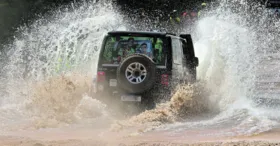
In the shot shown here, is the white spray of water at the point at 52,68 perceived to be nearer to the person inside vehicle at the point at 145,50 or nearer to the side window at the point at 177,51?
the person inside vehicle at the point at 145,50

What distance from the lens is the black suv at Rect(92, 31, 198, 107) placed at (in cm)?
1136

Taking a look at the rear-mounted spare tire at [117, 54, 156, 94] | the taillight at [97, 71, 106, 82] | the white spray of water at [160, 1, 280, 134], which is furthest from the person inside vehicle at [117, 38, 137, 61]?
the white spray of water at [160, 1, 280, 134]

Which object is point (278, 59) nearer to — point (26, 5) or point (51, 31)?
point (51, 31)

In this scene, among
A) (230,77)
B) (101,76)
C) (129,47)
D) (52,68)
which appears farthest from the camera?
(52,68)

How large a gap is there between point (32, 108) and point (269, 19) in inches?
1028

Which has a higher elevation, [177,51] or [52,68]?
[52,68]

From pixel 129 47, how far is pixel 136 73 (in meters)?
0.65

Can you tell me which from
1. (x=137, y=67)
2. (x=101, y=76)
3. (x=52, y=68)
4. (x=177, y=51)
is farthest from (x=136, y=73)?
(x=52, y=68)

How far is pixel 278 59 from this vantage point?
84.4 ft

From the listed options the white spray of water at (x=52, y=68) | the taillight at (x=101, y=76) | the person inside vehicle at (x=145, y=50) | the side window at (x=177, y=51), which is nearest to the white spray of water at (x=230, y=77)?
the side window at (x=177, y=51)

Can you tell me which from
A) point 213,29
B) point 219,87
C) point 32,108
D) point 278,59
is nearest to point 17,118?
point 32,108

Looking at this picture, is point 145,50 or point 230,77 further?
point 230,77

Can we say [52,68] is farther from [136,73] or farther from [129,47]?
[136,73]

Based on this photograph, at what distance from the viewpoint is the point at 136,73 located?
11430 mm
